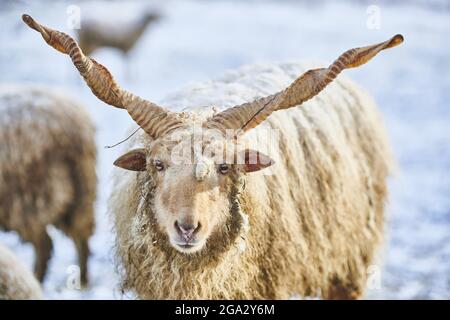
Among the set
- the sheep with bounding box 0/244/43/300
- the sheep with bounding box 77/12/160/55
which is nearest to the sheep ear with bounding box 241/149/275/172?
the sheep with bounding box 0/244/43/300

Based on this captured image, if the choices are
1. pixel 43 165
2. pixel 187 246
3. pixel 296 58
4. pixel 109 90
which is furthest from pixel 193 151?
pixel 296 58

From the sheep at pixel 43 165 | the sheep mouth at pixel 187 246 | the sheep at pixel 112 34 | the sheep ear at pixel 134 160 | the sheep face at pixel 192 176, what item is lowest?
the sheep mouth at pixel 187 246

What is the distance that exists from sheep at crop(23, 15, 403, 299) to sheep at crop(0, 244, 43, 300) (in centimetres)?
64

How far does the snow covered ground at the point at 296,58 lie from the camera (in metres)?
5.84

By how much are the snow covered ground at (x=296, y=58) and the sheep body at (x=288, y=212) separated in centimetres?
50

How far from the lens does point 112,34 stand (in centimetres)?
1152

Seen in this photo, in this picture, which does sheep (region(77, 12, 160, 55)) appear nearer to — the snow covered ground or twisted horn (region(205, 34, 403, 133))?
the snow covered ground

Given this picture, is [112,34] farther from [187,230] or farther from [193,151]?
[187,230]

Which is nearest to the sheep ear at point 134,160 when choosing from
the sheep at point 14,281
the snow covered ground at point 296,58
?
the sheep at point 14,281

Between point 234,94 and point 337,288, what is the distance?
145 cm

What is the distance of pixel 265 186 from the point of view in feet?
10.9

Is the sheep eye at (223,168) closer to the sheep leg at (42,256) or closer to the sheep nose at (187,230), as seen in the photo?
the sheep nose at (187,230)

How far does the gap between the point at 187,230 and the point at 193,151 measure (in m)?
0.35
